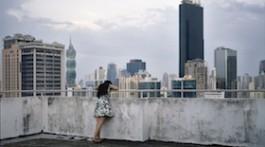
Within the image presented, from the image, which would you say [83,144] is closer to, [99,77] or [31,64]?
[99,77]

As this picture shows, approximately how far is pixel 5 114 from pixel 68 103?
4.69 feet

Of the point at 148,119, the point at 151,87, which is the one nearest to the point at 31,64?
the point at 151,87

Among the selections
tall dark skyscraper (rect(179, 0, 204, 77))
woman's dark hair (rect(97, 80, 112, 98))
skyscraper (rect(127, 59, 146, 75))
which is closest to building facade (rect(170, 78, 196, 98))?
woman's dark hair (rect(97, 80, 112, 98))

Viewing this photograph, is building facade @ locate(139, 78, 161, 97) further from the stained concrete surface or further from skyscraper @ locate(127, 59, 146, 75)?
skyscraper @ locate(127, 59, 146, 75)

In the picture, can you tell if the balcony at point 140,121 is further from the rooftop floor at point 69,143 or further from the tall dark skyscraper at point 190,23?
the tall dark skyscraper at point 190,23

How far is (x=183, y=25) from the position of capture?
31.7 m

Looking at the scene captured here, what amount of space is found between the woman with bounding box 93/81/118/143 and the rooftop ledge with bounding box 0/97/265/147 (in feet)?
0.91

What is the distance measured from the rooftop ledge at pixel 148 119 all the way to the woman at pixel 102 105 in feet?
0.91

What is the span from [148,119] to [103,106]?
1002 millimetres

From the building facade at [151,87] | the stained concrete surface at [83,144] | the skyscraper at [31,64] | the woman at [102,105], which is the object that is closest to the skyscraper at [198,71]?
the building facade at [151,87]

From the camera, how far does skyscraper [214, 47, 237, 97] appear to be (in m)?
9.62

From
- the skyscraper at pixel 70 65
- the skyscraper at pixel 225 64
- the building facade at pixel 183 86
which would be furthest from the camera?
the skyscraper at pixel 70 65

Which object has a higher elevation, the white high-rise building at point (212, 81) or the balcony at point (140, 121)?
the white high-rise building at point (212, 81)

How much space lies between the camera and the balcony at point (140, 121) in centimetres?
688
